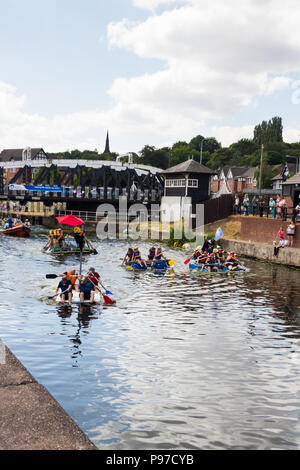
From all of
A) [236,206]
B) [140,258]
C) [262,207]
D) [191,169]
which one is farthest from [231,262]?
[191,169]

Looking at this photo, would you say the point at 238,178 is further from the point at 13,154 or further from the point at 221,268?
the point at 221,268

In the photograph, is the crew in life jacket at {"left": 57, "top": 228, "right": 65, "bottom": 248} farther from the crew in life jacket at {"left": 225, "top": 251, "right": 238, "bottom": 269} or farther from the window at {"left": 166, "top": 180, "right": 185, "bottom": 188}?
the window at {"left": 166, "top": 180, "right": 185, "bottom": 188}

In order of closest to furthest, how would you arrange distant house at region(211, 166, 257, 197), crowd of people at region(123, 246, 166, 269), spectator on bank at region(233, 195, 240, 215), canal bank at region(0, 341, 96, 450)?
canal bank at region(0, 341, 96, 450)
crowd of people at region(123, 246, 166, 269)
spectator on bank at region(233, 195, 240, 215)
distant house at region(211, 166, 257, 197)

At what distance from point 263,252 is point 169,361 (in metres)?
21.1

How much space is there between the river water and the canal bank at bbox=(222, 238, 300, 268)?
23.3 feet

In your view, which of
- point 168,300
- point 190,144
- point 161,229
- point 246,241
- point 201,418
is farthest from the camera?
point 190,144

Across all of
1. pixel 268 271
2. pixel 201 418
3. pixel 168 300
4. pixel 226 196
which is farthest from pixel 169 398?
pixel 226 196

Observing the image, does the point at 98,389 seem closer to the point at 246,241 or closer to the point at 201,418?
the point at 201,418

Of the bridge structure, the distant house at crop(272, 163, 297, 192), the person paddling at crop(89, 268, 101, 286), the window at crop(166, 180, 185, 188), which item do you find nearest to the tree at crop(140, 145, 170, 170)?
the distant house at crop(272, 163, 297, 192)

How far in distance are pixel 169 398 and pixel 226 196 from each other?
3647 cm

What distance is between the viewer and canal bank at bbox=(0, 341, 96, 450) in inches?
228

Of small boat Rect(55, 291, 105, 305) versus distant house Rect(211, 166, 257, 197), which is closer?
small boat Rect(55, 291, 105, 305)

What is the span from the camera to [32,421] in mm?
6328

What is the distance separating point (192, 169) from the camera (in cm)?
5431
